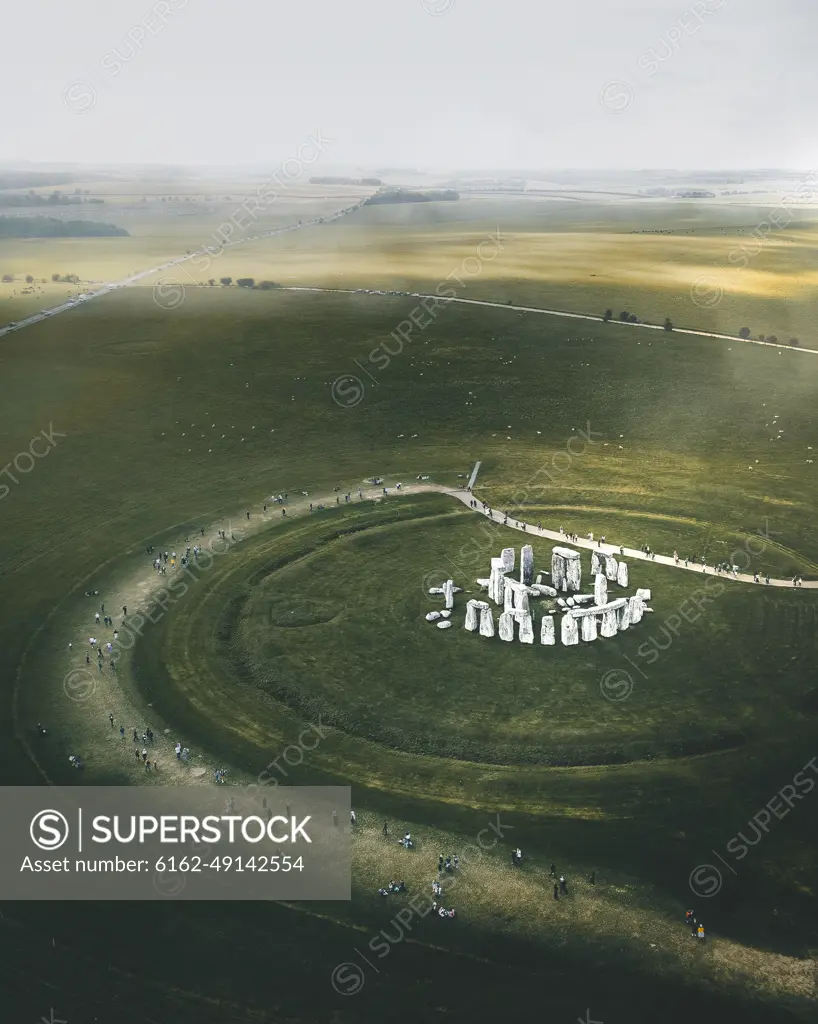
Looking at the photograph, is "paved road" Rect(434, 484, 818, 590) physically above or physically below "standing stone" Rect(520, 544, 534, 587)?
below

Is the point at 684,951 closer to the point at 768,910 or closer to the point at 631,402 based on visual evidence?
the point at 768,910

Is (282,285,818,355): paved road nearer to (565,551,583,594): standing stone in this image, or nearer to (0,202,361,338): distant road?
(0,202,361,338): distant road

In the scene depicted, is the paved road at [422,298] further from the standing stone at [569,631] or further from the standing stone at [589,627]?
the standing stone at [569,631]

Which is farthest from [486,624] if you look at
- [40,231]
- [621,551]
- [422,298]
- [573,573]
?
[40,231]

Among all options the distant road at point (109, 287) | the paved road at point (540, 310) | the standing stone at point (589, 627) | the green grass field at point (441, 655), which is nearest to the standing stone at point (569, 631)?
the standing stone at point (589, 627)

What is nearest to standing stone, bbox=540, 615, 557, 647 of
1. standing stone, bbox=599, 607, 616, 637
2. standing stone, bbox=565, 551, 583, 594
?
standing stone, bbox=599, 607, 616, 637
